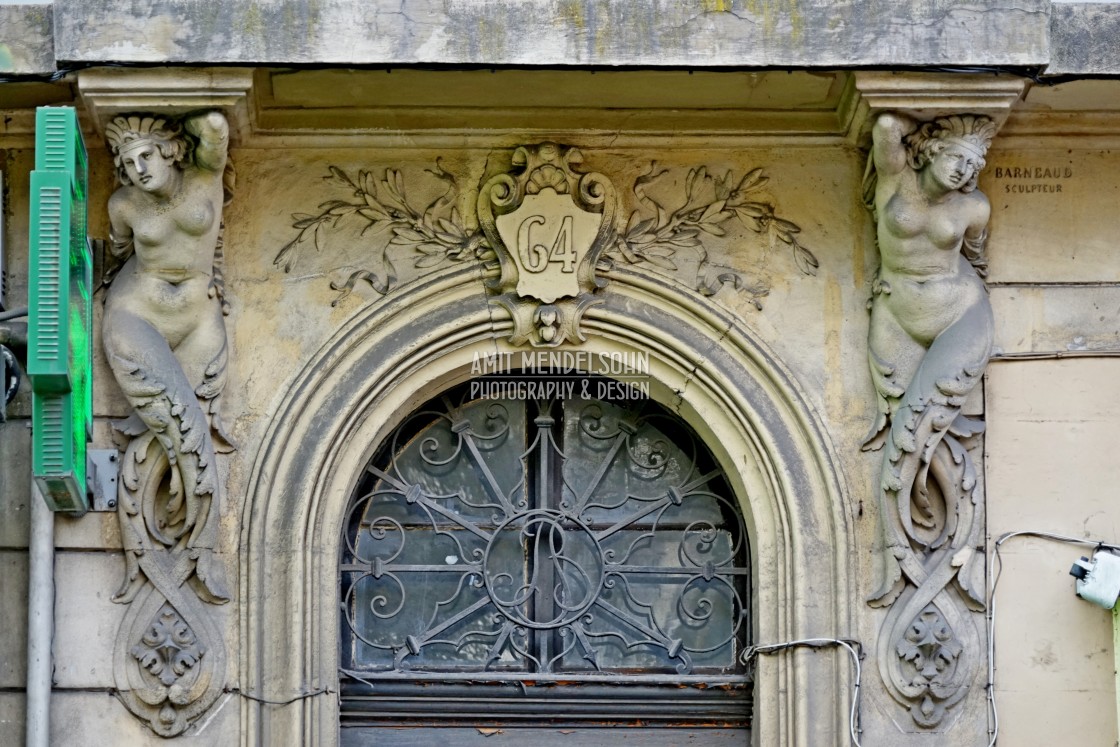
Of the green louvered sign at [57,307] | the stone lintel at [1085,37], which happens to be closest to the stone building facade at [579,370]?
the stone lintel at [1085,37]

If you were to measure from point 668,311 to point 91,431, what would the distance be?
2.00m

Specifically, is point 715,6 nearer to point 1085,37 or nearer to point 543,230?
point 543,230

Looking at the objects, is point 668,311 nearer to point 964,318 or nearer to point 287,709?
point 964,318

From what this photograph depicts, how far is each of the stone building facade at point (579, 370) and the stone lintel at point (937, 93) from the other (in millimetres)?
18

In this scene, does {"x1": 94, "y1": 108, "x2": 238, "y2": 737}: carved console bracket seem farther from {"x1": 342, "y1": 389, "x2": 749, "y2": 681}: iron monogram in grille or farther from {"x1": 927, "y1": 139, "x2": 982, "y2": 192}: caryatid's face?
{"x1": 927, "y1": 139, "x2": 982, "y2": 192}: caryatid's face

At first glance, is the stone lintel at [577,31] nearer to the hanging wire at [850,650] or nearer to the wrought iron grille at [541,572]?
the wrought iron grille at [541,572]

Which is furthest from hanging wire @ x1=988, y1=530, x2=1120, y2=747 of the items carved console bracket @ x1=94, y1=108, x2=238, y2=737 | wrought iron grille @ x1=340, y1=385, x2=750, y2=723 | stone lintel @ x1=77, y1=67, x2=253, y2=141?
stone lintel @ x1=77, y1=67, x2=253, y2=141

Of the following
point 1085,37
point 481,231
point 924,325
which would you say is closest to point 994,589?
point 924,325

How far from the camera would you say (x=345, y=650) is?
21.6ft

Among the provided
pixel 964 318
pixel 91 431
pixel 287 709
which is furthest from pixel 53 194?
pixel 964 318

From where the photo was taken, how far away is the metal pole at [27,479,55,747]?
606 cm

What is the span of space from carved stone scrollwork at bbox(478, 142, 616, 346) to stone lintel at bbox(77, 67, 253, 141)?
3.27ft

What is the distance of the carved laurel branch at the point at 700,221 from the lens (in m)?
6.59

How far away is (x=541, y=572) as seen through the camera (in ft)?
21.7
